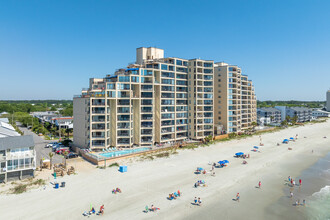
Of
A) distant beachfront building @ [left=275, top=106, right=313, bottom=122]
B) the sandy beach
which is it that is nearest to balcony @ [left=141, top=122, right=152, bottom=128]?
the sandy beach

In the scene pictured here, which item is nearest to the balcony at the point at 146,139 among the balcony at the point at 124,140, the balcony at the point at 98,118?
the balcony at the point at 124,140

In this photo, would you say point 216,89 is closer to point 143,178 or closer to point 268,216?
point 143,178

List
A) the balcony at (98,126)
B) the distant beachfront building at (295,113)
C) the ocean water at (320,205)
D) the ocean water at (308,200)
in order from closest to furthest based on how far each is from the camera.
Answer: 1. the ocean water at (308,200)
2. the ocean water at (320,205)
3. the balcony at (98,126)
4. the distant beachfront building at (295,113)

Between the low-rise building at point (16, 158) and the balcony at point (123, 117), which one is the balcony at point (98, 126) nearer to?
the balcony at point (123, 117)

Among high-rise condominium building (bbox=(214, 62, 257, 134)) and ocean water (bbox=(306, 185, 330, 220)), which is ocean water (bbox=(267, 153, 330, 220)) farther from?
high-rise condominium building (bbox=(214, 62, 257, 134))

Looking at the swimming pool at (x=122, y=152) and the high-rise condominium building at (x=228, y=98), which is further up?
the high-rise condominium building at (x=228, y=98)

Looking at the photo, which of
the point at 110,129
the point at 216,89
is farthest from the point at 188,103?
the point at 110,129

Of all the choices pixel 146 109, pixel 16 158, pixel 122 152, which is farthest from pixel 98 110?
pixel 16 158

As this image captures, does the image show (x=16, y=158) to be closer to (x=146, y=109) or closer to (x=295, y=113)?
(x=146, y=109)

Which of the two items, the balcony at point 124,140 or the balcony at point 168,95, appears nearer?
the balcony at point 124,140
